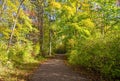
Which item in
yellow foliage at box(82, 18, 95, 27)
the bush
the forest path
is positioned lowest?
the forest path

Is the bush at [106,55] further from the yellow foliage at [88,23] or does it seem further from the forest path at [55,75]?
the yellow foliage at [88,23]

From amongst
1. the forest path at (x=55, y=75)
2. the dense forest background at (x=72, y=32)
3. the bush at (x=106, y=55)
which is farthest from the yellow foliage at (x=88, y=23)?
the bush at (x=106, y=55)

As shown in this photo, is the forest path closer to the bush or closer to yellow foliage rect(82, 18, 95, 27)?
the bush

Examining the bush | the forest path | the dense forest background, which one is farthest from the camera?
the dense forest background

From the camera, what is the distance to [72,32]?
1224 inches

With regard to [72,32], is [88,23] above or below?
above

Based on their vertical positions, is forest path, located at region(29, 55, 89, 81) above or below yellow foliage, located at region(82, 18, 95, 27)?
below

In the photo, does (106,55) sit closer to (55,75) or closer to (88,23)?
(55,75)

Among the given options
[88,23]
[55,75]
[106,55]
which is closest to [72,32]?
[88,23]

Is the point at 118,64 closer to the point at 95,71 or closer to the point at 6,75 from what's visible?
the point at 95,71

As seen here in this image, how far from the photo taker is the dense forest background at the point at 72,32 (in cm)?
1303

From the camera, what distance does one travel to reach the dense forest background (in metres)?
13.0

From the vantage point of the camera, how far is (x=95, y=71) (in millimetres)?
15156

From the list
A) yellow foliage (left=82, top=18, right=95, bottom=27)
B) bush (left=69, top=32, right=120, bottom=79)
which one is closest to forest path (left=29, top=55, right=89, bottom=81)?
bush (left=69, top=32, right=120, bottom=79)
